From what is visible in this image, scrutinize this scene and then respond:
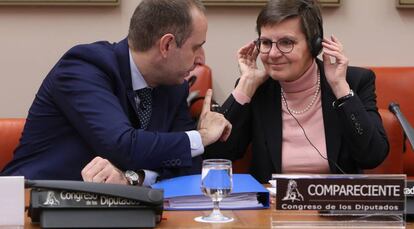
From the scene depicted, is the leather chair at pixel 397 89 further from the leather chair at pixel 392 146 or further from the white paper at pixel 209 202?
the white paper at pixel 209 202

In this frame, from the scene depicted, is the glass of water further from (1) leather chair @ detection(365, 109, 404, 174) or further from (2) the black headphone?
(1) leather chair @ detection(365, 109, 404, 174)

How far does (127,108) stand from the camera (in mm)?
2172

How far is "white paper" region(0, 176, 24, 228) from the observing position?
1407 mm

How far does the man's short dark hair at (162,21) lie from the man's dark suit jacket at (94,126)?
0.09 m

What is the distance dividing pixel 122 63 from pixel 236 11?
1308mm

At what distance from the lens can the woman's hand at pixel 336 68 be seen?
240 cm

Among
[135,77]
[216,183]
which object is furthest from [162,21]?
[216,183]

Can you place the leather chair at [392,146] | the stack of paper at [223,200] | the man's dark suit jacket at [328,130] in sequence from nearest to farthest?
the stack of paper at [223,200] < the man's dark suit jacket at [328,130] < the leather chair at [392,146]

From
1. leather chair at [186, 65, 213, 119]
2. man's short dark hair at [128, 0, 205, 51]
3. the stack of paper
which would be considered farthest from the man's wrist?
leather chair at [186, 65, 213, 119]

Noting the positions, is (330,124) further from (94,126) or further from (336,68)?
(94,126)

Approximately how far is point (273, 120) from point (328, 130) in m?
0.20

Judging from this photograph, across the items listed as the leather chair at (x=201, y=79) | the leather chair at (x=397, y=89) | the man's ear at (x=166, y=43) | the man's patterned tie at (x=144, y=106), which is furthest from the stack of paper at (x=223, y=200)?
the leather chair at (x=397, y=89)

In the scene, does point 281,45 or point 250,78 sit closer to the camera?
point 281,45

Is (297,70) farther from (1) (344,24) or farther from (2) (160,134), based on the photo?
(1) (344,24)
